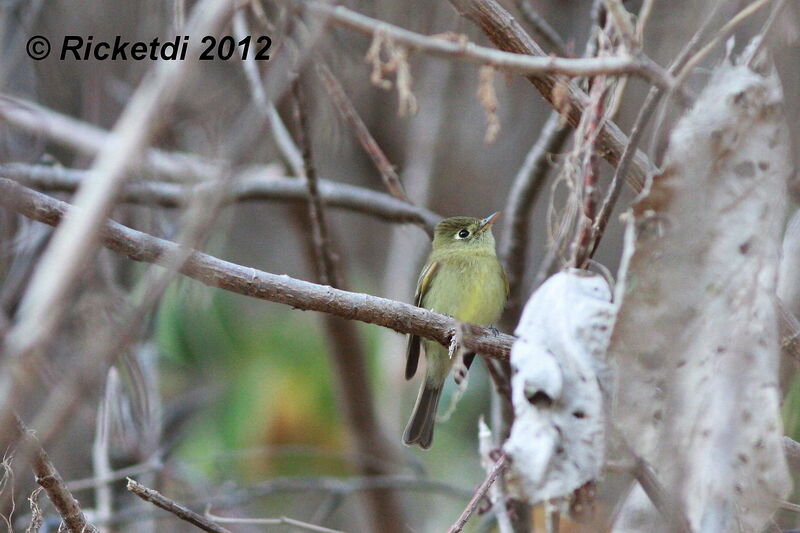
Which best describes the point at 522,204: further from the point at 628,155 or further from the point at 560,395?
the point at 560,395

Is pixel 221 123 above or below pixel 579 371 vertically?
above

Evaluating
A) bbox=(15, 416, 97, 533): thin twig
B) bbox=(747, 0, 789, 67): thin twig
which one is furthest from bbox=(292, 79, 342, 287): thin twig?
bbox=(747, 0, 789, 67): thin twig

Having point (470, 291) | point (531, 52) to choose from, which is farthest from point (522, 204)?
point (531, 52)

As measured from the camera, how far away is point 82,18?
6449mm

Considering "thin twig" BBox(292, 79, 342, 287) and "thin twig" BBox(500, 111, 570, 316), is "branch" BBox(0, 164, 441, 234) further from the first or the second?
"thin twig" BBox(292, 79, 342, 287)

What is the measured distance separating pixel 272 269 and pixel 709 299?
20.1ft

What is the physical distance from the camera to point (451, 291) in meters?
5.18

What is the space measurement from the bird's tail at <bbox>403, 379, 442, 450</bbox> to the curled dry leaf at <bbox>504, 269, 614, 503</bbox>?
2899 millimetres

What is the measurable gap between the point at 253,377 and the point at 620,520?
4.72 metres

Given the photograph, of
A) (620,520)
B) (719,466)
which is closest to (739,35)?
(620,520)

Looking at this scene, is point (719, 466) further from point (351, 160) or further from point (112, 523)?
point (351, 160)

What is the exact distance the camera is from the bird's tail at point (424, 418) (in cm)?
477

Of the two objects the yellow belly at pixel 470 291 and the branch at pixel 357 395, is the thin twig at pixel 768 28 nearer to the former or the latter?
the yellow belly at pixel 470 291

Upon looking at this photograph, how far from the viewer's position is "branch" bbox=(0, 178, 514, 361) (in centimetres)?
271
